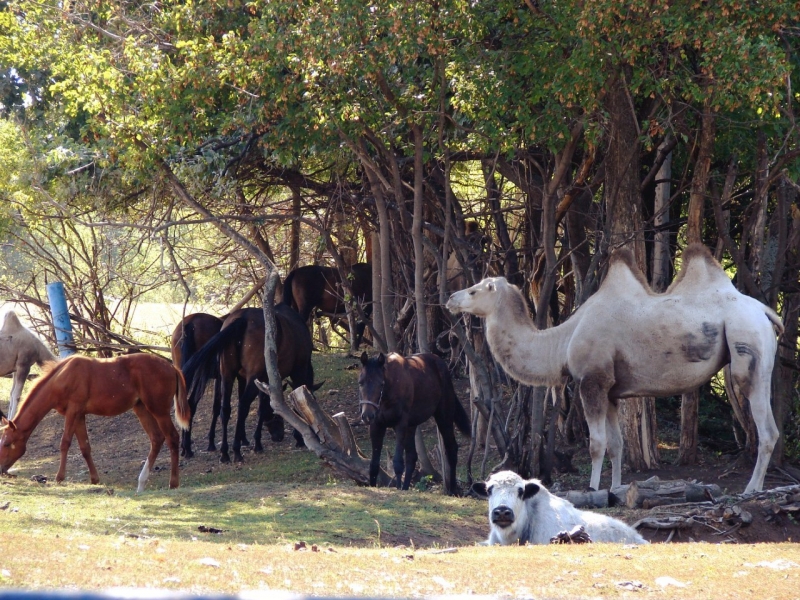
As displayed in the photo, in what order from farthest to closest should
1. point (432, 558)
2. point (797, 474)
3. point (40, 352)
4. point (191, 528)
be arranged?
point (40, 352) < point (797, 474) < point (191, 528) < point (432, 558)

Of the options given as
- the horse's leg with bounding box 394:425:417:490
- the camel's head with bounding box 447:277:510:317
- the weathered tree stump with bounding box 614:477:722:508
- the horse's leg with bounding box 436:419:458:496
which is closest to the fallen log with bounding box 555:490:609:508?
the weathered tree stump with bounding box 614:477:722:508

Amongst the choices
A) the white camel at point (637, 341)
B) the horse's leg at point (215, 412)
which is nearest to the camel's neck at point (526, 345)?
the white camel at point (637, 341)

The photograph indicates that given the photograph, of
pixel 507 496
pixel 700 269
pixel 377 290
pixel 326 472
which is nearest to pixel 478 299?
pixel 700 269

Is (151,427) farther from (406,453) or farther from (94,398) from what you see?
(406,453)

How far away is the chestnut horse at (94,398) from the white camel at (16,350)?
5.02 m

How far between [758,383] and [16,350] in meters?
11.6

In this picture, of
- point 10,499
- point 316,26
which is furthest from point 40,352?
point 316,26

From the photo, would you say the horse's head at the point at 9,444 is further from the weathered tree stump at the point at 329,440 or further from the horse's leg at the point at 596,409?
the horse's leg at the point at 596,409

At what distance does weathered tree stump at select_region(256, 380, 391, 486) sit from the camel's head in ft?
6.14

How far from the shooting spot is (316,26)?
10.7 m

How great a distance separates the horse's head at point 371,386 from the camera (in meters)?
10.9

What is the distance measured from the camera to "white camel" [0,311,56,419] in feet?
52.7

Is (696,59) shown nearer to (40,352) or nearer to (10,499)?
(10,499)

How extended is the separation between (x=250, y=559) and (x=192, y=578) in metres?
0.87
